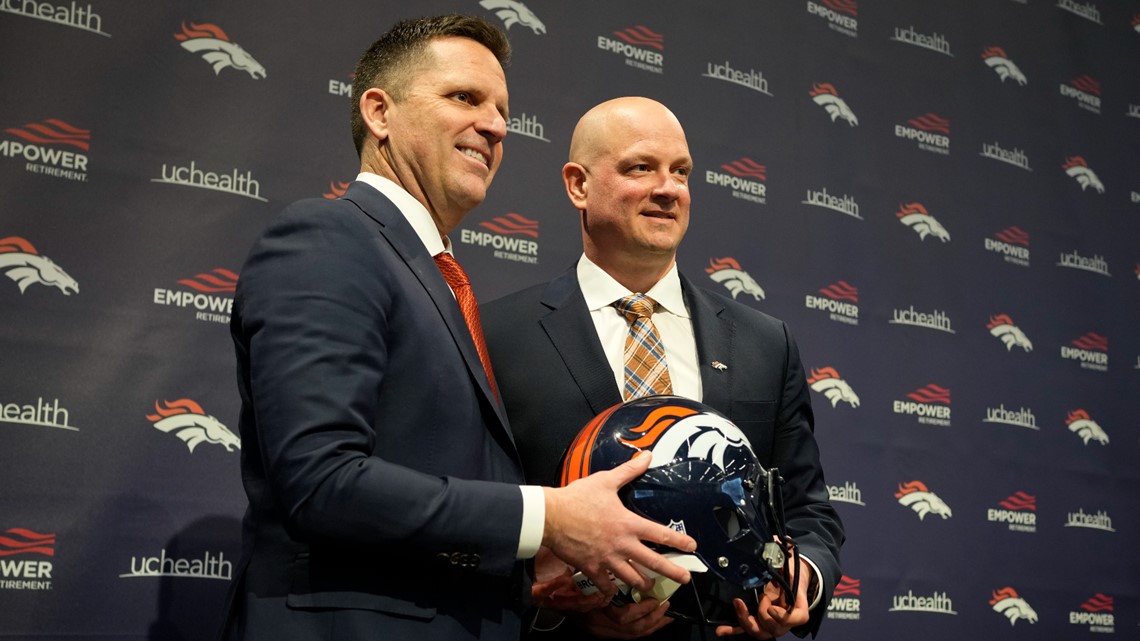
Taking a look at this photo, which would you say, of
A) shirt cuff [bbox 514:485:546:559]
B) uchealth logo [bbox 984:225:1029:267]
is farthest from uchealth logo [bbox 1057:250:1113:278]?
shirt cuff [bbox 514:485:546:559]

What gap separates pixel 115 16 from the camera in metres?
2.95

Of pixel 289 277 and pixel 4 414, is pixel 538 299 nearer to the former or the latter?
pixel 289 277

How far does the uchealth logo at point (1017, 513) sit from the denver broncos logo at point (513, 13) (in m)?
2.67

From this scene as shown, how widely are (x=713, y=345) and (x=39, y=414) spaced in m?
1.73

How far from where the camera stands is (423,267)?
72.3 inches

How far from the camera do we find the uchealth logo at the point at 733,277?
3844mm

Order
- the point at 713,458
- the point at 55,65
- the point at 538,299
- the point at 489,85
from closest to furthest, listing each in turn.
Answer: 1. the point at 713,458
2. the point at 489,85
3. the point at 538,299
4. the point at 55,65

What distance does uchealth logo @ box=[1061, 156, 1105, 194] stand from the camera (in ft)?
16.1

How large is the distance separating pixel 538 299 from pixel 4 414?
1391 millimetres

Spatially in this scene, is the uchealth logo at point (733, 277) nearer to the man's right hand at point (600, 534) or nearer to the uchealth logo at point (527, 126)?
the uchealth logo at point (527, 126)

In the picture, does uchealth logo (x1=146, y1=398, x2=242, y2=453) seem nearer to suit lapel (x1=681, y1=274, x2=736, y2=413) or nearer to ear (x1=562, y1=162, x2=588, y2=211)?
ear (x1=562, y1=162, x2=588, y2=211)

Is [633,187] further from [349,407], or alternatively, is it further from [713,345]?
[349,407]

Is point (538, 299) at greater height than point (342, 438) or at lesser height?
greater

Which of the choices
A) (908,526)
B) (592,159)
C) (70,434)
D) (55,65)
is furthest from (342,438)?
(908,526)
